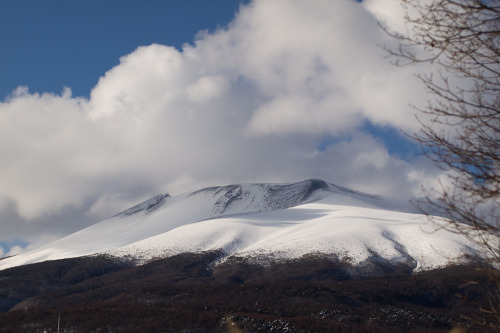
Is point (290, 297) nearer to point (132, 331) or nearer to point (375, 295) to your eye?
point (375, 295)

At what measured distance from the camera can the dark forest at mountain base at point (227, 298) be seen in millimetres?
38219

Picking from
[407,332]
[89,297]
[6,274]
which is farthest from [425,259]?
[6,274]

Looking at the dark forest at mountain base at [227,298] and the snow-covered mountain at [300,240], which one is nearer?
the dark forest at mountain base at [227,298]

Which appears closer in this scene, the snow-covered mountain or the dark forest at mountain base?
the dark forest at mountain base

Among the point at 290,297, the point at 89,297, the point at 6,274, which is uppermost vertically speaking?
the point at 6,274

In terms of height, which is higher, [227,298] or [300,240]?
[300,240]

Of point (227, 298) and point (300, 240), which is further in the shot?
point (300, 240)

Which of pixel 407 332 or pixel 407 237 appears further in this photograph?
pixel 407 237

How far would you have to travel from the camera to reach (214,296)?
5716cm

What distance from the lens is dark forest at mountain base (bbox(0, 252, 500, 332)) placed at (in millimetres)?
38219

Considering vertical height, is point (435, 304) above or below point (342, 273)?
below

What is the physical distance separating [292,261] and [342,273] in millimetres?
9530

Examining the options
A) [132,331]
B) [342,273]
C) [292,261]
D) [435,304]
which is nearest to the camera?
[132,331]

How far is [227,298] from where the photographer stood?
183ft
